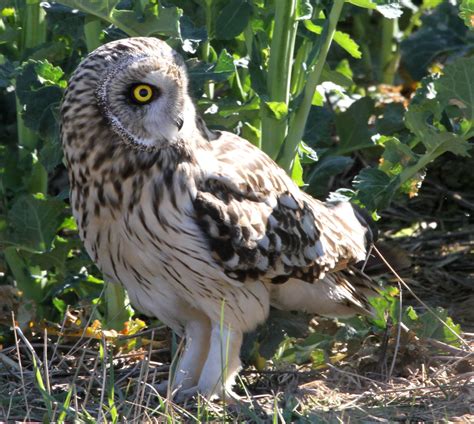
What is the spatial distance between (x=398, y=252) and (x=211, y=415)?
4.25 feet

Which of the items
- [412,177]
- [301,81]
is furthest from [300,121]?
[412,177]

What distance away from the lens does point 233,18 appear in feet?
14.6

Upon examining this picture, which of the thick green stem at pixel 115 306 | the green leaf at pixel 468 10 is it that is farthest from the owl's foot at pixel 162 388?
the green leaf at pixel 468 10

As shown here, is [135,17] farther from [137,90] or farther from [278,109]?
[278,109]

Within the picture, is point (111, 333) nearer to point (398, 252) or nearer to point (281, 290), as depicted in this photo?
point (281, 290)

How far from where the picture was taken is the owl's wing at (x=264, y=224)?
4.07 metres

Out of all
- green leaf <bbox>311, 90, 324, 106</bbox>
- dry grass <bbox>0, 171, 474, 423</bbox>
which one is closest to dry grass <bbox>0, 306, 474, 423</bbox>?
dry grass <bbox>0, 171, 474, 423</bbox>

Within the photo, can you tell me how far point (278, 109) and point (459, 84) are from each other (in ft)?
2.43

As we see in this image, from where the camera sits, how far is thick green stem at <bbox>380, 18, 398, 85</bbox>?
7.04m

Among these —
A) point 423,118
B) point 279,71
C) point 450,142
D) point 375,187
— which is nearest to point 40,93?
point 279,71

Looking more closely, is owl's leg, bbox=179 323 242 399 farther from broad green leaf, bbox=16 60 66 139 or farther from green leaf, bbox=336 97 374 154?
green leaf, bbox=336 97 374 154

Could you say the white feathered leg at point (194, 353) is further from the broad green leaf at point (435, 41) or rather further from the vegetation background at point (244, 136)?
the broad green leaf at point (435, 41)

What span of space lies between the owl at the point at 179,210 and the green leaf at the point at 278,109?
176 millimetres

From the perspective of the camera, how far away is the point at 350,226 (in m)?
4.64
